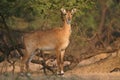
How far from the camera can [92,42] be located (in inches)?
738

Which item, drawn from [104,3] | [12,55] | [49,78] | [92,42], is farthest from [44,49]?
[104,3]

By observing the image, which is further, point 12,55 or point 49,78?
point 12,55

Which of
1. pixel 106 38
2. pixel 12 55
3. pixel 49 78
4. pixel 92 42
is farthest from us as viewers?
pixel 106 38

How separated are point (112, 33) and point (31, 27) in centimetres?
→ 459

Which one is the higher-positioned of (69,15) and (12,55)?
(69,15)

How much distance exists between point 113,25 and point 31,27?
4.56m

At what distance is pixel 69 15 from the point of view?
14516mm

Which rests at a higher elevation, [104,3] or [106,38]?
[104,3]

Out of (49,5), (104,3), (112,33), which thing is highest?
(49,5)

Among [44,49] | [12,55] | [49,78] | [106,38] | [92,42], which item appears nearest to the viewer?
[49,78]

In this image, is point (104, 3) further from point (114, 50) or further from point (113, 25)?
point (114, 50)

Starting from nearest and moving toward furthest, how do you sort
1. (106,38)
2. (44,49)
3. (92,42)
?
(44,49)
(92,42)
(106,38)

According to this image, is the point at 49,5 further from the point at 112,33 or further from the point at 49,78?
the point at 112,33

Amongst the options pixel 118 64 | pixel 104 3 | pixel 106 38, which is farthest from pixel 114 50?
pixel 104 3
